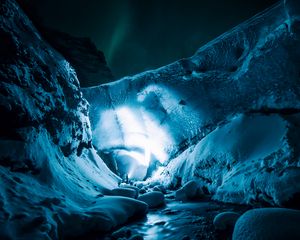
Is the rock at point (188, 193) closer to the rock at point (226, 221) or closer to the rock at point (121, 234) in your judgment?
the rock at point (226, 221)

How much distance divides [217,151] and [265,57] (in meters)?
3.51

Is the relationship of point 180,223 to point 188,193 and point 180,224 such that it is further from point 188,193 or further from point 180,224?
point 188,193

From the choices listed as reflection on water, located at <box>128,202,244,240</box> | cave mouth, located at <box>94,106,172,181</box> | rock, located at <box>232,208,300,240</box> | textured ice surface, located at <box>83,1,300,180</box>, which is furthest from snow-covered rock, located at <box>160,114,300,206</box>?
cave mouth, located at <box>94,106,172,181</box>

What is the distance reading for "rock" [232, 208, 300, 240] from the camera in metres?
1.86

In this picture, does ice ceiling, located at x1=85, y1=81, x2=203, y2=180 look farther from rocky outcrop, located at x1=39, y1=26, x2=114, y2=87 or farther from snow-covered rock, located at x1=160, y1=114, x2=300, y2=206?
snow-covered rock, located at x1=160, y1=114, x2=300, y2=206

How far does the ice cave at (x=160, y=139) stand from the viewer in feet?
9.84

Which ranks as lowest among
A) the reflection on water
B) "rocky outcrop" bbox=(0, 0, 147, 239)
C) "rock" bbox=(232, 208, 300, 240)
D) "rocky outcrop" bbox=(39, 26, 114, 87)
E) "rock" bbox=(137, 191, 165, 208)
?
the reflection on water

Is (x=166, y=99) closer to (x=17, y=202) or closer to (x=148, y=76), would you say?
(x=148, y=76)

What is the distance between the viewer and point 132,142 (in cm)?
1230

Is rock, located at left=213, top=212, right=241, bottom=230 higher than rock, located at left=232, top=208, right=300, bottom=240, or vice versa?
rock, located at left=232, top=208, right=300, bottom=240

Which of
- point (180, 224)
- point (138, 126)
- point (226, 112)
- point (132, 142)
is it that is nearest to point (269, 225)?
point (180, 224)

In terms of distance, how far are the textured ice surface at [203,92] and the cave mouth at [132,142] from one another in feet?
Answer: 0.18

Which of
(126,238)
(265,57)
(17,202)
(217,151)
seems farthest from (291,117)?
(17,202)

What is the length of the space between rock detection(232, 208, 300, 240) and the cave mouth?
29.1 feet
